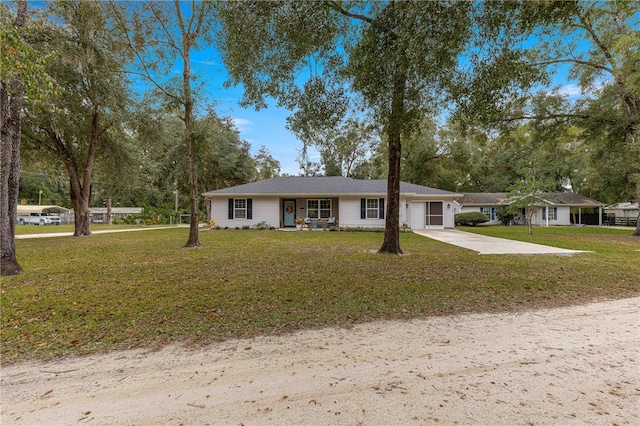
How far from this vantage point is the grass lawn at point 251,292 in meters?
3.49

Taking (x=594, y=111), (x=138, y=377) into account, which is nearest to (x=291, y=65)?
(x=138, y=377)

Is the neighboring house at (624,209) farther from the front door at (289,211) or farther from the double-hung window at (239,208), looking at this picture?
the double-hung window at (239,208)

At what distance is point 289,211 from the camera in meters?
19.8

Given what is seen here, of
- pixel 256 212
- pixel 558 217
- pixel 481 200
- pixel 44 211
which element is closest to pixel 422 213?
pixel 256 212

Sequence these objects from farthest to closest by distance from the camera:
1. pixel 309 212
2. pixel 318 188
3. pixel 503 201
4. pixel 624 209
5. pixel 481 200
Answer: pixel 624 209
pixel 481 200
pixel 503 201
pixel 309 212
pixel 318 188

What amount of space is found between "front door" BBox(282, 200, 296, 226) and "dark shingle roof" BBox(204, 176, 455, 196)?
1.08m

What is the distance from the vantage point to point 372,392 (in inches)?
89.3

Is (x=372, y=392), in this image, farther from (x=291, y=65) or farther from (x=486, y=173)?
(x=486, y=173)

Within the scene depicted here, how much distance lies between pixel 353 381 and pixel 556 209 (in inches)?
1337

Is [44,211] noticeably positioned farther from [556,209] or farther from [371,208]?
[556,209]

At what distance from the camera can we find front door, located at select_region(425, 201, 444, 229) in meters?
20.1

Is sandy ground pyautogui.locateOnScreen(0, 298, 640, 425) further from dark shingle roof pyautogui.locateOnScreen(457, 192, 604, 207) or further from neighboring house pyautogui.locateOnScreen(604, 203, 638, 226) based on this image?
neighboring house pyautogui.locateOnScreen(604, 203, 638, 226)

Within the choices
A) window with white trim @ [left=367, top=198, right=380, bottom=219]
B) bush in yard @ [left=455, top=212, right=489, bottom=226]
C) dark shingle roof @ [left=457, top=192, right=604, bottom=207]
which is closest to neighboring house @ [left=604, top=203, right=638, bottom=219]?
dark shingle roof @ [left=457, top=192, right=604, bottom=207]

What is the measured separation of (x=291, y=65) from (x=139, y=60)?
7601mm
